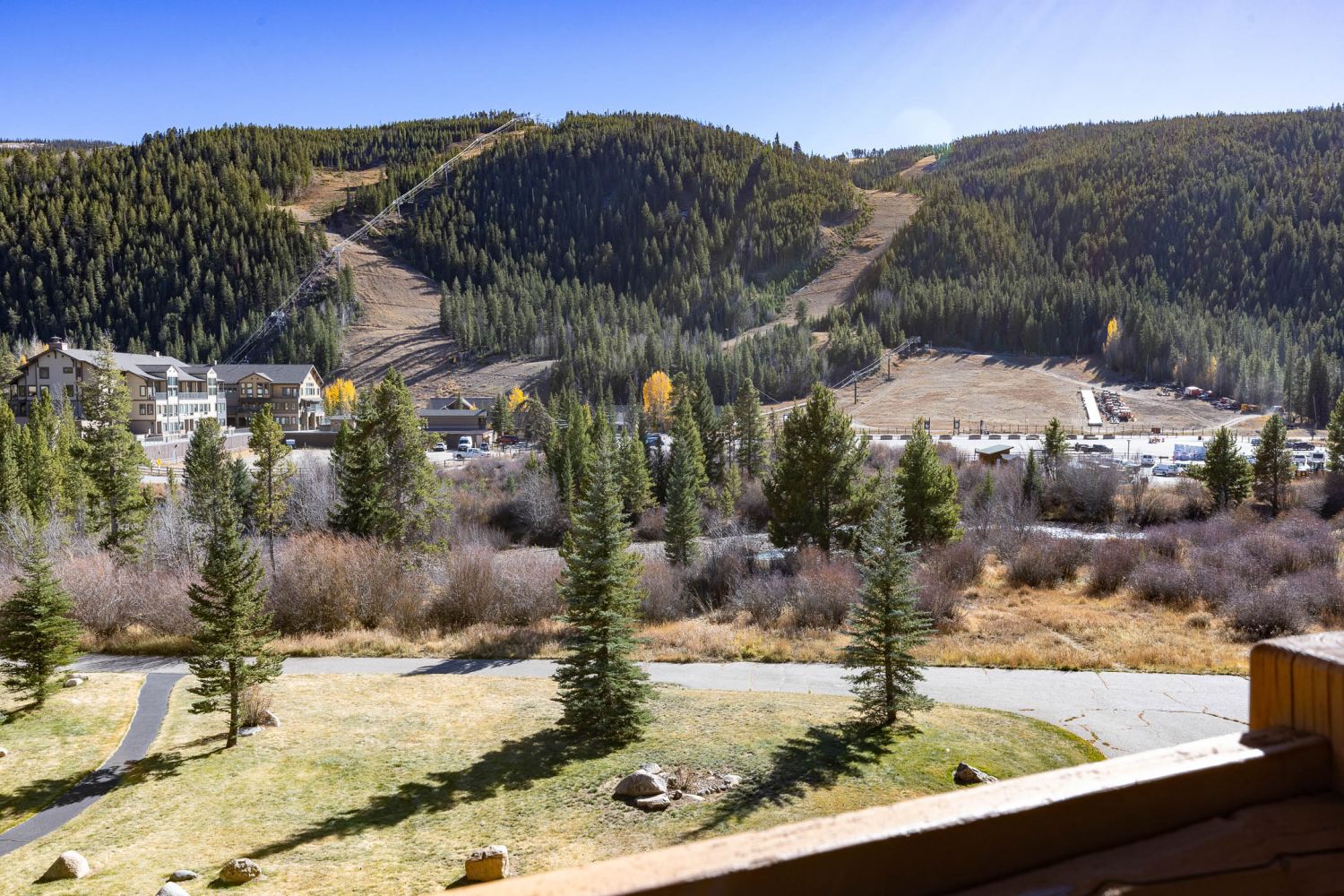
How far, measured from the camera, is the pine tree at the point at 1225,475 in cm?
4991

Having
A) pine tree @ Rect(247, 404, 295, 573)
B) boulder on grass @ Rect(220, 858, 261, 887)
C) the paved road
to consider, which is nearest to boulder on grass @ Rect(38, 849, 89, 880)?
boulder on grass @ Rect(220, 858, 261, 887)

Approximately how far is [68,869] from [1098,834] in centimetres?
1707

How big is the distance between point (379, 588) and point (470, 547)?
186 inches

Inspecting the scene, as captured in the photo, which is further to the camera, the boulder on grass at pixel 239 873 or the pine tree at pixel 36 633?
the pine tree at pixel 36 633

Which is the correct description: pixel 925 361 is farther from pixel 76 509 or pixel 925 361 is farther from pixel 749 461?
pixel 76 509

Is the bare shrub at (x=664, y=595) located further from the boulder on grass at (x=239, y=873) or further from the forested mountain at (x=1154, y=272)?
the forested mountain at (x=1154, y=272)

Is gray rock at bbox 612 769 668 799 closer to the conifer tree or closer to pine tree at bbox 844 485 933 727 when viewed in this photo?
pine tree at bbox 844 485 933 727

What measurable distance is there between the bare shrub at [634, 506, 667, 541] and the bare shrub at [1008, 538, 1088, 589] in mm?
21595

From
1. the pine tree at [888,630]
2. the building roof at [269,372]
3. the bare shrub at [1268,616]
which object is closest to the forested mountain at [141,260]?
the building roof at [269,372]

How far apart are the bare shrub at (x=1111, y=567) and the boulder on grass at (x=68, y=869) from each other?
121ft

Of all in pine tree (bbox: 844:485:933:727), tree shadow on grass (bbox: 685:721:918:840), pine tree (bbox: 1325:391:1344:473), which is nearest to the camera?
tree shadow on grass (bbox: 685:721:918:840)

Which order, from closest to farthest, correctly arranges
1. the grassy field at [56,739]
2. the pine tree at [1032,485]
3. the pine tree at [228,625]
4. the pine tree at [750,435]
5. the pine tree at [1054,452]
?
the grassy field at [56,739]
the pine tree at [228,625]
the pine tree at [1032,485]
the pine tree at [1054,452]
the pine tree at [750,435]

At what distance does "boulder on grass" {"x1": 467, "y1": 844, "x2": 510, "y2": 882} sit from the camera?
1324cm

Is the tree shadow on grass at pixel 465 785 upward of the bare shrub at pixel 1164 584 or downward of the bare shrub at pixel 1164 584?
upward
